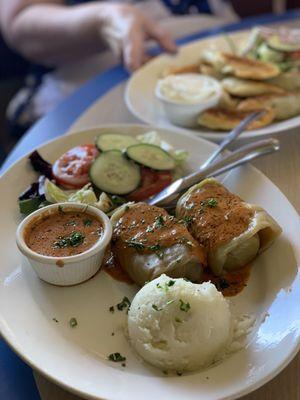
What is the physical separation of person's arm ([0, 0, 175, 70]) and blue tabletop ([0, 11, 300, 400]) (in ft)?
0.66

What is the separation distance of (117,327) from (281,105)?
1414mm

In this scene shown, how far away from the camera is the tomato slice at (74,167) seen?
77.0 inches

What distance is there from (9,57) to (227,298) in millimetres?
2918

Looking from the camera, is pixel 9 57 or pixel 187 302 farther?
pixel 9 57

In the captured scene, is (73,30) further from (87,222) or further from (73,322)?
(73,322)

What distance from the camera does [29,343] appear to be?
1.29 metres

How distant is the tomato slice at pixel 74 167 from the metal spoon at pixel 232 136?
427 millimetres

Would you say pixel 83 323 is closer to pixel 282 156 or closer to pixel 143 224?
pixel 143 224

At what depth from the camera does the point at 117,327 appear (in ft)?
4.64

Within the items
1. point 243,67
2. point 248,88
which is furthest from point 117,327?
point 243,67

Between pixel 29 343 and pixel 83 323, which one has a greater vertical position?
pixel 29 343

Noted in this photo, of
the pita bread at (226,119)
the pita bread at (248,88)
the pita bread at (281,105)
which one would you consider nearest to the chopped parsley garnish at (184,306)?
the pita bread at (226,119)

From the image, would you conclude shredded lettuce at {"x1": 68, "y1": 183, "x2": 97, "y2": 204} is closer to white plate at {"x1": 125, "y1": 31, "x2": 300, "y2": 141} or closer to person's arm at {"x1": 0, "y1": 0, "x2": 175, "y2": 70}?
white plate at {"x1": 125, "y1": 31, "x2": 300, "y2": 141}

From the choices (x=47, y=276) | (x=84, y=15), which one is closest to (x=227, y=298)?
(x=47, y=276)
